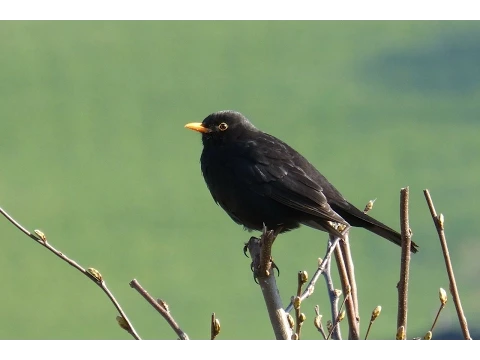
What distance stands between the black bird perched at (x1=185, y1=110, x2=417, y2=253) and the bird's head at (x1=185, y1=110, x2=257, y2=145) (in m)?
0.19

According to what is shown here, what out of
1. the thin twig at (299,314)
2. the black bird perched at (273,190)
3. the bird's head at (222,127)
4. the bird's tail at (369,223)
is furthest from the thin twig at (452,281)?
the bird's head at (222,127)

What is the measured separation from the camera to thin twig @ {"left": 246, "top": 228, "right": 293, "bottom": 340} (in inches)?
87.2

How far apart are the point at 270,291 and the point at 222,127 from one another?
8.23ft

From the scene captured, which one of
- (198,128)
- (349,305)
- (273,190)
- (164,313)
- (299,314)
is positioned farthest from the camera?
(198,128)

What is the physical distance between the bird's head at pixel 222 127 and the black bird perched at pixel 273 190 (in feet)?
0.64

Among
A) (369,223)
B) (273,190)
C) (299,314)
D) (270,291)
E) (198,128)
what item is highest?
(198,128)

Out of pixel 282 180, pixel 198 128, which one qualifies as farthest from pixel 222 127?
pixel 282 180

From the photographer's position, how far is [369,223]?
13.7 feet

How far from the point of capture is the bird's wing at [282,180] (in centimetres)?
407

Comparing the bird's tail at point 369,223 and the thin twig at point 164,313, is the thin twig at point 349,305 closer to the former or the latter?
the thin twig at point 164,313

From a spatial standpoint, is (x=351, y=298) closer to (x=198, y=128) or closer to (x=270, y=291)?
(x=270, y=291)

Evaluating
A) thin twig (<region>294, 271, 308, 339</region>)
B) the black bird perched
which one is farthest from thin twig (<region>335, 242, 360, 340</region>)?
the black bird perched

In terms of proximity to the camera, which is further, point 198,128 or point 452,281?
point 198,128

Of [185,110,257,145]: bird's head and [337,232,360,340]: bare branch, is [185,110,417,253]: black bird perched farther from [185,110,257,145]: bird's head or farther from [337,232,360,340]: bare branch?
[337,232,360,340]: bare branch
